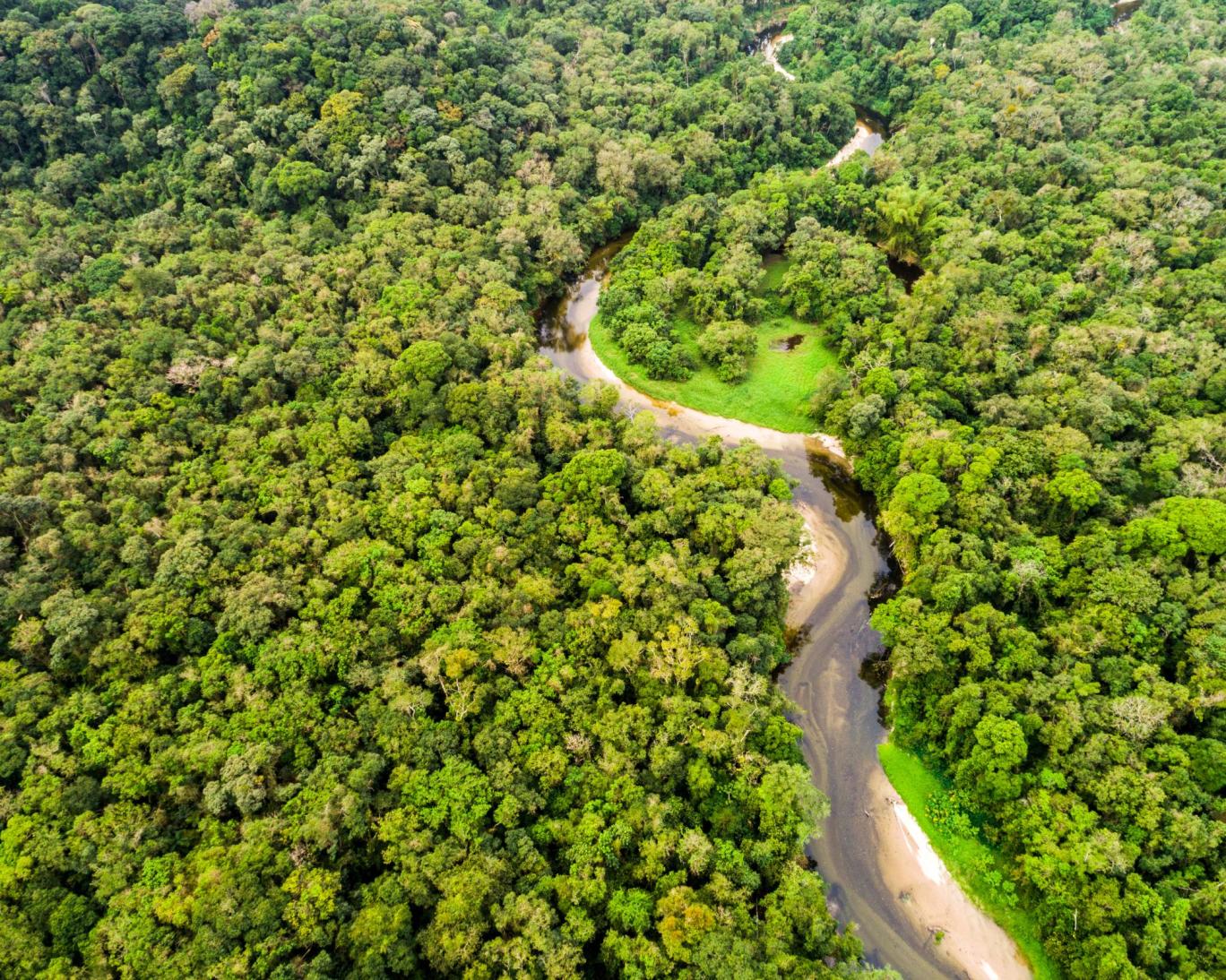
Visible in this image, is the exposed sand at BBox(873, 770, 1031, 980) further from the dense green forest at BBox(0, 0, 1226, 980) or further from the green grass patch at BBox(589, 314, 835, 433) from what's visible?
the green grass patch at BBox(589, 314, 835, 433)

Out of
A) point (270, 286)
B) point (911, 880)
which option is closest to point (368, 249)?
point (270, 286)

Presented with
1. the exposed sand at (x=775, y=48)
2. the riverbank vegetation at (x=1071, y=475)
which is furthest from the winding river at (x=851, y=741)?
the exposed sand at (x=775, y=48)

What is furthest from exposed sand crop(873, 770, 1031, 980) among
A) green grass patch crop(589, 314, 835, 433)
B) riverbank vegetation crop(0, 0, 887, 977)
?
green grass patch crop(589, 314, 835, 433)

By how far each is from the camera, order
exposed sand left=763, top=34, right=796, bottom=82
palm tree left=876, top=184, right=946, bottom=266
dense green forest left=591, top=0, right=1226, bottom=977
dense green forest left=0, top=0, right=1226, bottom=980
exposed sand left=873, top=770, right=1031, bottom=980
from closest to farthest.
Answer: dense green forest left=0, top=0, right=1226, bottom=980
dense green forest left=591, top=0, right=1226, bottom=977
exposed sand left=873, top=770, right=1031, bottom=980
palm tree left=876, top=184, right=946, bottom=266
exposed sand left=763, top=34, right=796, bottom=82

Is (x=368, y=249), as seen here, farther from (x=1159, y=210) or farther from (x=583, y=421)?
(x=1159, y=210)

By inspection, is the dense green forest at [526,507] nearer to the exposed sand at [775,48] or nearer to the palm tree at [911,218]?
the palm tree at [911,218]

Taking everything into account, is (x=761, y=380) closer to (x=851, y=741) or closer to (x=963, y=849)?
(x=851, y=741)
